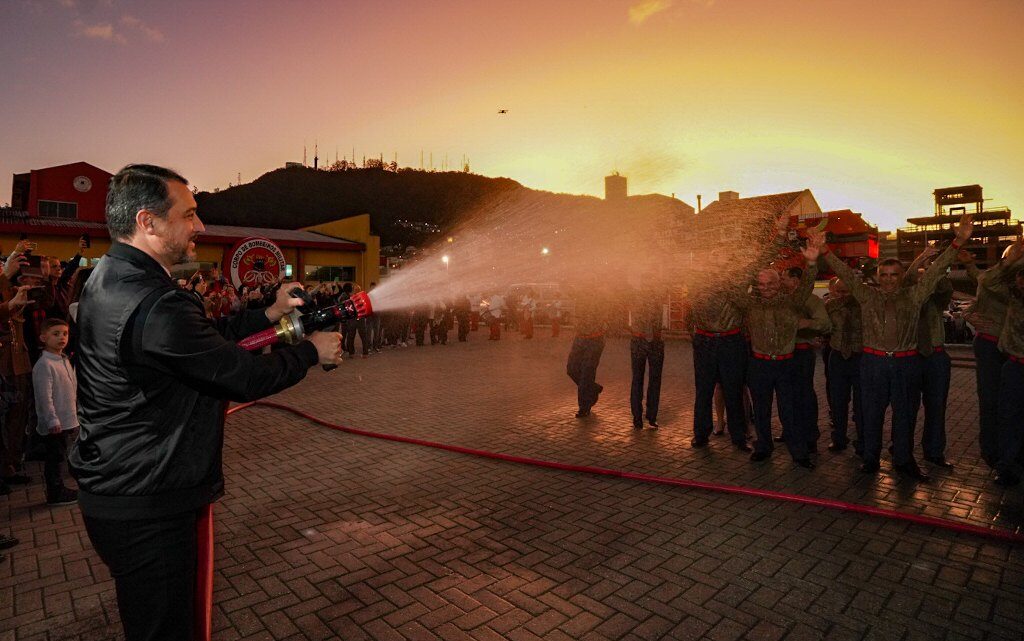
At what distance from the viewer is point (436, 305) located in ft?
65.2

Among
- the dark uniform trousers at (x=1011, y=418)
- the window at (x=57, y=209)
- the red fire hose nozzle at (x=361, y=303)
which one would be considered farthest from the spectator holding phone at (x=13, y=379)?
the window at (x=57, y=209)

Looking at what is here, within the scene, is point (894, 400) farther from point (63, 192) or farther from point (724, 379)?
point (63, 192)

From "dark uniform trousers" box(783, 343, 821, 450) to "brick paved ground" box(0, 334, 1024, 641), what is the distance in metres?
0.42

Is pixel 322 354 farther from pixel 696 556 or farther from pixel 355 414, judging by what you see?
pixel 355 414

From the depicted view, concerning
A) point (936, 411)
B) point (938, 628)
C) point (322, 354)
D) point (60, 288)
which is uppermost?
point (60, 288)

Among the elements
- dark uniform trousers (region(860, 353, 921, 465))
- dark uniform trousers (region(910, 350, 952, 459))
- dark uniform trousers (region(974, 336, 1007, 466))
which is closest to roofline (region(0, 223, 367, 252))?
dark uniform trousers (region(860, 353, 921, 465))

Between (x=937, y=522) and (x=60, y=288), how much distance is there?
1054 cm

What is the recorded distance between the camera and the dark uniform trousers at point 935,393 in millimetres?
6105

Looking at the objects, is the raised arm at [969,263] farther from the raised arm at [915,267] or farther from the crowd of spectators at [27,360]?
the crowd of spectators at [27,360]

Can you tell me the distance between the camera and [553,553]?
13.8 feet

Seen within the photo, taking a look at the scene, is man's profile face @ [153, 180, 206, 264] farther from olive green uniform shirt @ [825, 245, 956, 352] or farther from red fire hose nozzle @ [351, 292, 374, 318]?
olive green uniform shirt @ [825, 245, 956, 352]

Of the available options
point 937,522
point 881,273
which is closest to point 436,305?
point 881,273

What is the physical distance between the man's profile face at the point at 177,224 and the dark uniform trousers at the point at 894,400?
21.7 ft

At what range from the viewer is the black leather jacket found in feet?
6.51
